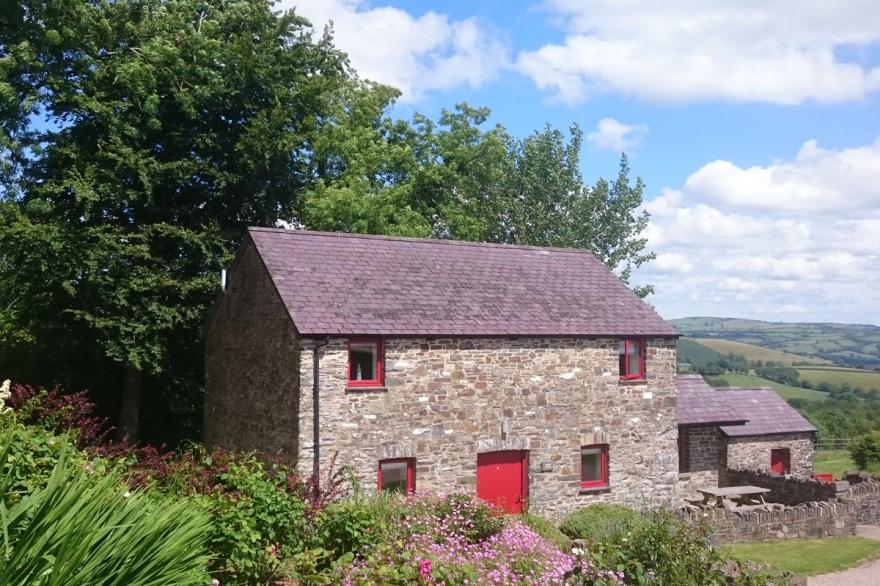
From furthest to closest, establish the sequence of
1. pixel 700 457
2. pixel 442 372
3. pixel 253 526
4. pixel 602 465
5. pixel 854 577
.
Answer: pixel 700 457 → pixel 602 465 → pixel 442 372 → pixel 854 577 → pixel 253 526

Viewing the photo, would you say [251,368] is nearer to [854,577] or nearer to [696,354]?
[854,577]

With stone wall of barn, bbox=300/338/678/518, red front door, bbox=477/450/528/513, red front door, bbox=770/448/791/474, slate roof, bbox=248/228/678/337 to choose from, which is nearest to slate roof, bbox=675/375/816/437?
red front door, bbox=770/448/791/474

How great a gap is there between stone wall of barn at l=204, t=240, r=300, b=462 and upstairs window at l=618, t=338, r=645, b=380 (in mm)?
8830

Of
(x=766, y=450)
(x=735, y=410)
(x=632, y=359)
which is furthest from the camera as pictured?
(x=766, y=450)

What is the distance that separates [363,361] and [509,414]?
12.8ft

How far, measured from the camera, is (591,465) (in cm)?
1994

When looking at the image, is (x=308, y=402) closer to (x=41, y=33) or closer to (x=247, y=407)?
(x=247, y=407)

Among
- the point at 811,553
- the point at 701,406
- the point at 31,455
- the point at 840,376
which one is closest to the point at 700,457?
the point at 701,406

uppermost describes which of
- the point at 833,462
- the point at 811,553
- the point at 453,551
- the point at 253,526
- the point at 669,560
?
the point at 253,526

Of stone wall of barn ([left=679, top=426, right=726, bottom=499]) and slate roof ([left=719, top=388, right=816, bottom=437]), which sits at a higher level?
slate roof ([left=719, top=388, right=816, bottom=437])

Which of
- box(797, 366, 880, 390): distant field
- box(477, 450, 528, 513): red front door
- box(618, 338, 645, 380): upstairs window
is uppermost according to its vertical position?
box(618, 338, 645, 380): upstairs window

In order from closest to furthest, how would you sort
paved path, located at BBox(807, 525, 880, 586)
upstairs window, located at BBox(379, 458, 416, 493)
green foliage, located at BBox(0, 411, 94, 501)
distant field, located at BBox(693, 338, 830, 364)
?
green foliage, located at BBox(0, 411, 94, 501) → paved path, located at BBox(807, 525, 880, 586) → upstairs window, located at BBox(379, 458, 416, 493) → distant field, located at BBox(693, 338, 830, 364)

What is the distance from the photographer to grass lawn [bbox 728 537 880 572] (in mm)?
16344

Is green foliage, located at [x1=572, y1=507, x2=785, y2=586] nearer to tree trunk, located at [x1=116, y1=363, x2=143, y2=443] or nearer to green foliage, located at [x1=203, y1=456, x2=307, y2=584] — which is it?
green foliage, located at [x1=203, y1=456, x2=307, y2=584]
